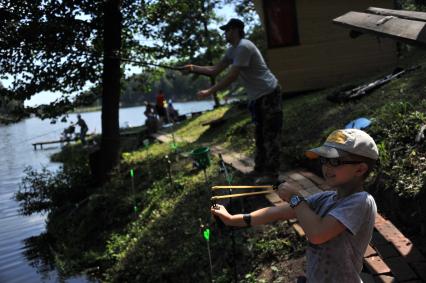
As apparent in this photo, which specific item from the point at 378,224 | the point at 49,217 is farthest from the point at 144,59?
the point at 378,224

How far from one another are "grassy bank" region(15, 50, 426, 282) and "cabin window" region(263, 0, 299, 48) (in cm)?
473

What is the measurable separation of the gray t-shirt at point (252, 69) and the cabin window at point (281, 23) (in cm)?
1031

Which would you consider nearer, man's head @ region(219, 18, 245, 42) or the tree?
Result: man's head @ region(219, 18, 245, 42)

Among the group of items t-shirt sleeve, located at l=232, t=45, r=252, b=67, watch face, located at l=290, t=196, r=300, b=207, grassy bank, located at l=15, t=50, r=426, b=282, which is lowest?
grassy bank, located at l=15, t=50, r=426, b=282

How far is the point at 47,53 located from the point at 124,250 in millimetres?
6091

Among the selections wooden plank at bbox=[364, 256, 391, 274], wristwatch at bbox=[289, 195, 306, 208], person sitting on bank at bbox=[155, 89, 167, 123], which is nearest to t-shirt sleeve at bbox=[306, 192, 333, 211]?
wristwatch at bbox=[289, 195, 306, 208]

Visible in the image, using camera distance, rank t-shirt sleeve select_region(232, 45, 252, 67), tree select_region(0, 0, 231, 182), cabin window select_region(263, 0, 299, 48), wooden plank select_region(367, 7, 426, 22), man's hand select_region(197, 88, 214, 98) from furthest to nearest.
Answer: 1. cabin window select_region(263, 0, 299, 48)
2. tree select_region(0, 0, 231, 182)
3. t-shirt sleeve select_region(232, 45, 252, 67)
4. man's hand select_region(197, 88, 214, 98)
5. wooden plank select_region(367, 7, 426, 22)

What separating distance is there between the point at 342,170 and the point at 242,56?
428 centimetres

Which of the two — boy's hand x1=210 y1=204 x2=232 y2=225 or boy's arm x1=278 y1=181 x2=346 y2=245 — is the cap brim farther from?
boy's hand x1=210 y1=204 x2=232 y2=225

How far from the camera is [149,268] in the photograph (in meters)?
7.45

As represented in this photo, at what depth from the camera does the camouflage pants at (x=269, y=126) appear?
23.5ft

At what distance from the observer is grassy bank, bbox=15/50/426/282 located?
5867 mm

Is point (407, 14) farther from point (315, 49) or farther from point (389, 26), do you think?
point (315, 49)

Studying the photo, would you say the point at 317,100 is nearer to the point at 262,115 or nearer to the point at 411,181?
the point at 262,115
